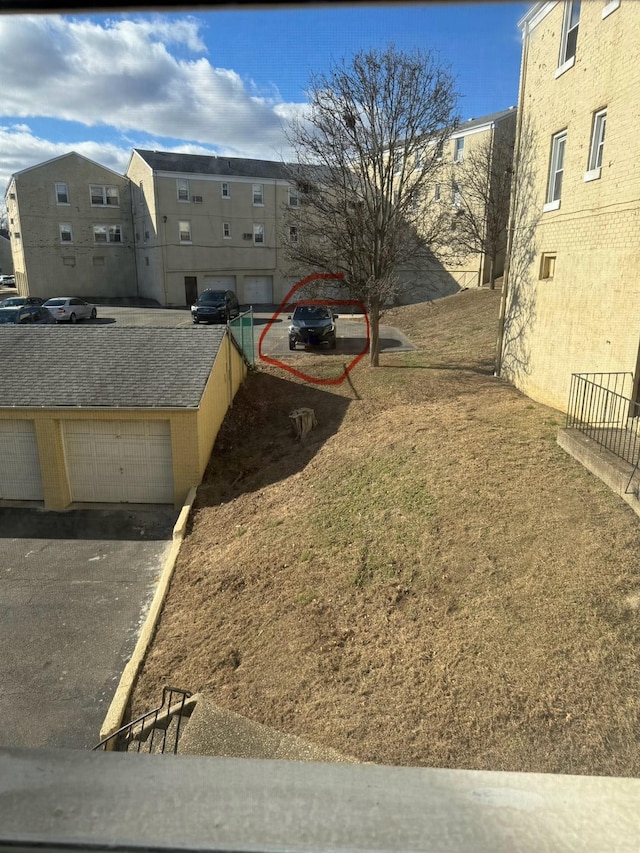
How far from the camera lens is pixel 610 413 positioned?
30.8 feet

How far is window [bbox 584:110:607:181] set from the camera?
1016cm

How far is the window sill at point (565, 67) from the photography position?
35.8 ft

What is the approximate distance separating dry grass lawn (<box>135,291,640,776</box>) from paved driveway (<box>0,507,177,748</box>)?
0.71 metres

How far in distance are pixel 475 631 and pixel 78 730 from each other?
4.49 m

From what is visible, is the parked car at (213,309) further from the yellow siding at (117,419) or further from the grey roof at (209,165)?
the yellow siding at (117,419)

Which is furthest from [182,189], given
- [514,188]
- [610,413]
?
[610,413]

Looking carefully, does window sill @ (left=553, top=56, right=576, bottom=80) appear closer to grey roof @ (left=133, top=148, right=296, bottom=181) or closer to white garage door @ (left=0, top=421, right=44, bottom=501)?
white garage door @ (left=0, top=421, right=44, bottom=501)

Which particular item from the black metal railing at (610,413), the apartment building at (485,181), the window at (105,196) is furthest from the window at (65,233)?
the black metal railing at (610,413)

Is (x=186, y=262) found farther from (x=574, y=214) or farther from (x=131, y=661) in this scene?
(x=131, y=661)

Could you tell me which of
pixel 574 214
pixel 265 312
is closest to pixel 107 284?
pixel 265 312

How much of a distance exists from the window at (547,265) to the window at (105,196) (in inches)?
1289

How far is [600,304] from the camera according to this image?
10047 mm

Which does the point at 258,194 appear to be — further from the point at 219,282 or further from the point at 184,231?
the point at 219,282

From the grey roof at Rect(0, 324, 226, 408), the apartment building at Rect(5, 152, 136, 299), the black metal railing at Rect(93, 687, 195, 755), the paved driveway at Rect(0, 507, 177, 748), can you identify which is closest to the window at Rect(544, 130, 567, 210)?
the grey roof at Rect(0, 324, 226, 408)
